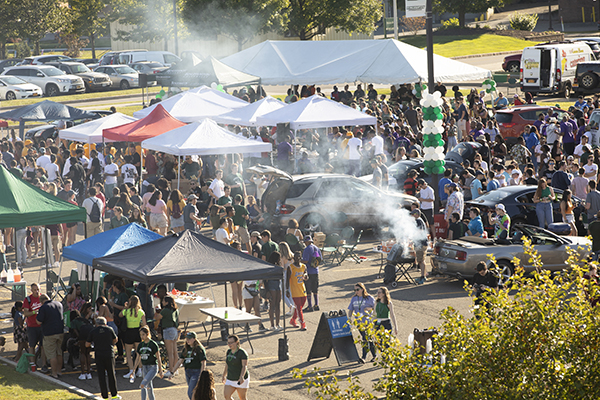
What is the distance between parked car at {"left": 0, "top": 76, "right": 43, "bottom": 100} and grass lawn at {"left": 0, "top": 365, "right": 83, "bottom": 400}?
33.6m

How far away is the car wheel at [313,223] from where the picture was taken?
17.7 meters

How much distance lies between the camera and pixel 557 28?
70312 millimetres

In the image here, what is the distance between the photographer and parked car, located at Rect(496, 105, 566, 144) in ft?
93.6

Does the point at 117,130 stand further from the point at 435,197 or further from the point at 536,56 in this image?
the point at 536,56

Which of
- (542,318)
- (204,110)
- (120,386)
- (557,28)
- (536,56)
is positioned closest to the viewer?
(542,318)

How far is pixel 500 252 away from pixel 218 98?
1508 centimetres

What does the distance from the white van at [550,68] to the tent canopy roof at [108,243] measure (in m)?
30.4

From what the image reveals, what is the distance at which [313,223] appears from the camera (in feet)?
58.4

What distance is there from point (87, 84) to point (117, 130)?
2553 centimetres

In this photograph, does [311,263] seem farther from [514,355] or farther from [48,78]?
[48,78]

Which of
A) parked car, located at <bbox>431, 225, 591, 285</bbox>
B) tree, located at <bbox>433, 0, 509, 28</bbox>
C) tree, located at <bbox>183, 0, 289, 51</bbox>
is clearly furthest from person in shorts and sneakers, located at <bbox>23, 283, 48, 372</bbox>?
tree, located at <bbox>433, 0, 509, 28</bbox>

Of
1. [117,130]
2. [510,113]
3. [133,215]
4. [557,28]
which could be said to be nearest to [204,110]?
[117,130]

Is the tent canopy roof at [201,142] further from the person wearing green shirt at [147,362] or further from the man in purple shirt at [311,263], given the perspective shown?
the person wearing green shirt at [147,362]

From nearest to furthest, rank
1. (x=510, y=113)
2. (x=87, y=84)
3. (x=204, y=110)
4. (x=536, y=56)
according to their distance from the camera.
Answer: (x=204, y=110), (x=510, y=113), (x=536, y=56), (x=87, y=84)
